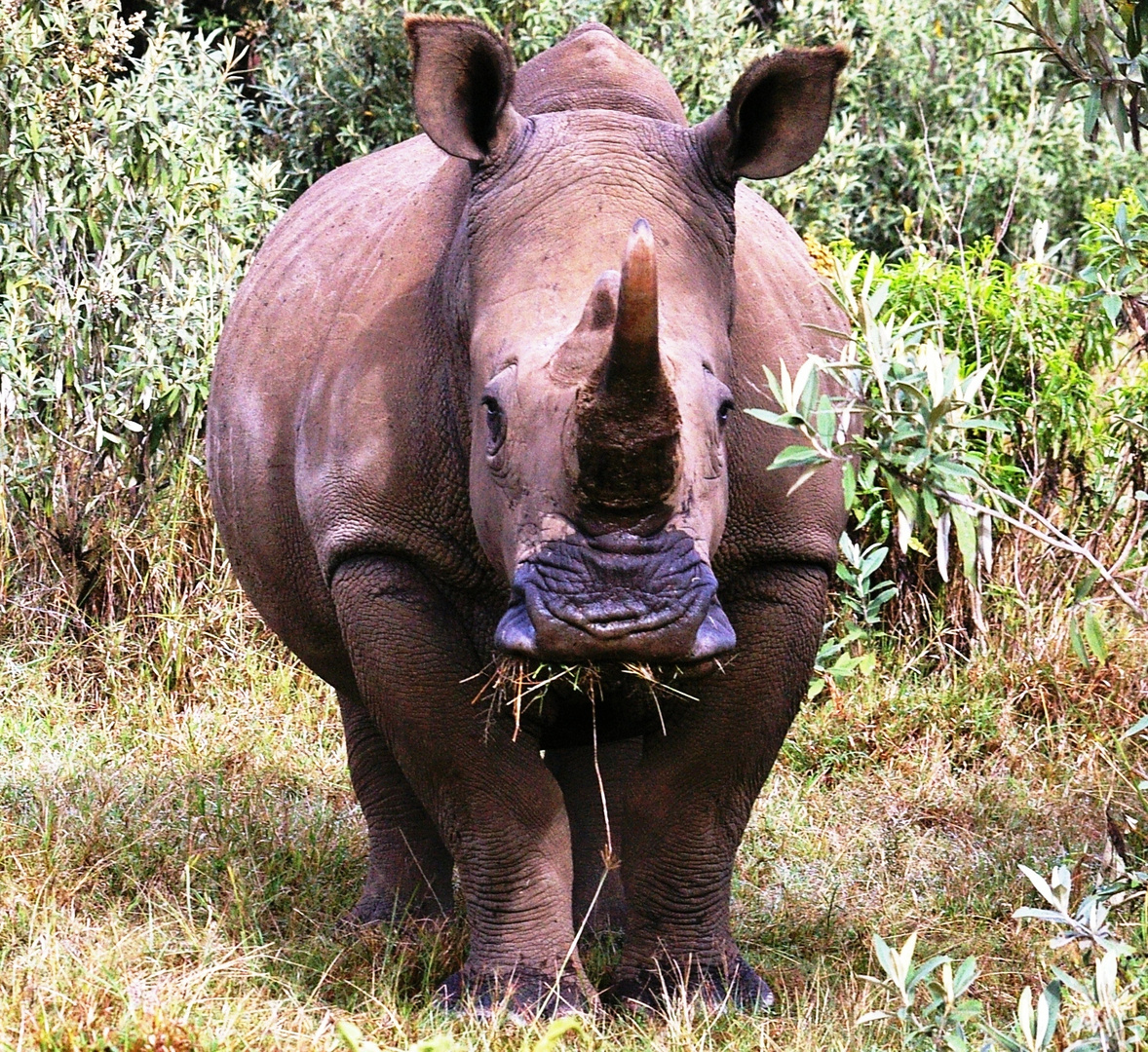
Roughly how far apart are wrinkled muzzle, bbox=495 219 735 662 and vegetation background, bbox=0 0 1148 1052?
0.48 m

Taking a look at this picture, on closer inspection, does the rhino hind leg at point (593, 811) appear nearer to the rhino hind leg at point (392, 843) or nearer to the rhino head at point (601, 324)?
the rhino hind leg at point (392, 843)

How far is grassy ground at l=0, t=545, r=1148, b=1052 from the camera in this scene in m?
4.36

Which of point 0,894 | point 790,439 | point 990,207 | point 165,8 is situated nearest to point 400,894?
point 0,894

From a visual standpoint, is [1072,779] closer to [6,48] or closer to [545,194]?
[545,194]

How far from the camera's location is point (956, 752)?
266 inches

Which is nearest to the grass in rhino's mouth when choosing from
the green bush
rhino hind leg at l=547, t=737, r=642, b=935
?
rhino hind leg at l=547, t=737, r=642, b=935

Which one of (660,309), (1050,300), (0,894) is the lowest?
(0,894)

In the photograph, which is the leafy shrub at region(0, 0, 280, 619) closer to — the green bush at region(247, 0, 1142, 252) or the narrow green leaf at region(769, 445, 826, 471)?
the green bush at region(247, 0, 1142, 252)

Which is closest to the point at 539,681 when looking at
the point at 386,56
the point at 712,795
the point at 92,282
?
the point at 712,795

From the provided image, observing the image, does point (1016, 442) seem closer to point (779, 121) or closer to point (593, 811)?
point (593, 811)

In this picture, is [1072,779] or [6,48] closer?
[1072,779]

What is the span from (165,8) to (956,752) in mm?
5541

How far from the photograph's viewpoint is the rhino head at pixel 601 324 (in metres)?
3.57

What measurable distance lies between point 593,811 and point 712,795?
1134mm
